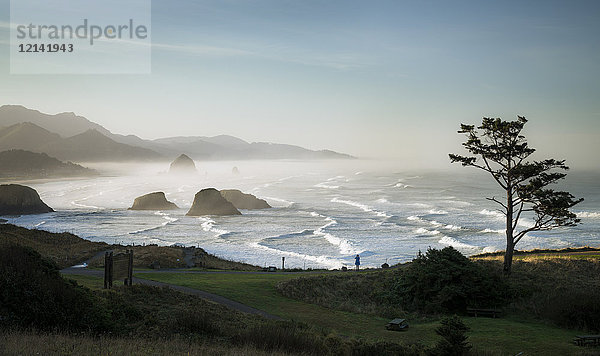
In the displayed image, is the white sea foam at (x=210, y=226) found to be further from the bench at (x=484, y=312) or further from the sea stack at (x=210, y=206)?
the bench at (x=484, y=312)

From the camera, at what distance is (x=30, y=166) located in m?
150

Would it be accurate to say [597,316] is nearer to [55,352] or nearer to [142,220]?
[55,352]

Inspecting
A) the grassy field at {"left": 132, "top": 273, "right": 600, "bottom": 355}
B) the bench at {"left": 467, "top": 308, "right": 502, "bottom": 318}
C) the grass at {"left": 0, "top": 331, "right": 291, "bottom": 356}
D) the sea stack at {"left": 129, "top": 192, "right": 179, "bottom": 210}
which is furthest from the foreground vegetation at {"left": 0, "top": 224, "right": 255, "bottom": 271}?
the sea stack at {"left": 129, "top": 192, "right": 179, "bottom": 210}

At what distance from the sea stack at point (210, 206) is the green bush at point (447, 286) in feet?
206

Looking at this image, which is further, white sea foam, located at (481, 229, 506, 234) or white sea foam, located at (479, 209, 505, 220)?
white sea foam, located at (479, 209, 505, 220)

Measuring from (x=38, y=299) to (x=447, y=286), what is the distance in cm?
1662

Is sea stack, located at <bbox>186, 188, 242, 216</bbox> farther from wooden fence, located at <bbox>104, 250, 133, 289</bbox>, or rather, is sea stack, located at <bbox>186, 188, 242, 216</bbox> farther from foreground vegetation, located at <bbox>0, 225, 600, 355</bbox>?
wooden fence, located at <bbox>104, 250, 133, 289</bbox>

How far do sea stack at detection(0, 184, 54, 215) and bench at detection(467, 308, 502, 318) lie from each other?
86.4 meters

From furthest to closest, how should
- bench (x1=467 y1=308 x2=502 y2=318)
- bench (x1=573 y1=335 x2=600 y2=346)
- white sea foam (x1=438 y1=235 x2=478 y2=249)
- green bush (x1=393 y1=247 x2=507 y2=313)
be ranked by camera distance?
1. white sea foam (x1=438 y1=235 x2=478 y2=249)
2. green bush (x1=393 y1=247 x2=507 y2=313)
3. bench (x1=467 y1=308 x2=502 y2=318)
4. bench (x1=573 y1=335 x2=600 y2=346)

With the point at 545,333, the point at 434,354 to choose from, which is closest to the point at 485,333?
the point at 545,333

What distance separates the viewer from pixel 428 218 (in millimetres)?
74500

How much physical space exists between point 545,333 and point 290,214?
68748mm

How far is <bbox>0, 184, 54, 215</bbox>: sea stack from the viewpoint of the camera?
8262 cm

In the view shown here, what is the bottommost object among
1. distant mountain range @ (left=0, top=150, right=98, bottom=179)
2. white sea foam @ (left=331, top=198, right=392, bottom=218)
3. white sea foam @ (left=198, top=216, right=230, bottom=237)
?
white sea foam @ (left=198, top=216, right=230, bottom=237)
